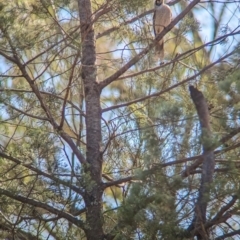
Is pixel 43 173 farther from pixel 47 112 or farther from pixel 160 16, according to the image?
pixel 160 16

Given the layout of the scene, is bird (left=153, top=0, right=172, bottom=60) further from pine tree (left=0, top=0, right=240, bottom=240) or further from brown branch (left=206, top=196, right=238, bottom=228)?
brown branch (left=206, top=196, right=238, bottom=228)

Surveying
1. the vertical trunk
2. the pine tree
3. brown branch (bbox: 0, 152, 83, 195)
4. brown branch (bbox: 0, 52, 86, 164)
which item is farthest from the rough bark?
brown branch (bbox: 0, 52, 86, 164)

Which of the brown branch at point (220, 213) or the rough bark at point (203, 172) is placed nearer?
the rough bark at point (203, 172)

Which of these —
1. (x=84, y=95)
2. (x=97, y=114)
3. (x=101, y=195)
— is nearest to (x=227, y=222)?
(x=101, y=195)

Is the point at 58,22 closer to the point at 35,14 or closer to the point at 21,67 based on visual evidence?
the point at 35,14

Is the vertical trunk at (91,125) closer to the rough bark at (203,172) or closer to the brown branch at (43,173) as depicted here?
the brown branch at (43,173)

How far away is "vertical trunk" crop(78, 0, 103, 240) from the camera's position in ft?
12.2

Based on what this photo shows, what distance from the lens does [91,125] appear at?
4137 mm

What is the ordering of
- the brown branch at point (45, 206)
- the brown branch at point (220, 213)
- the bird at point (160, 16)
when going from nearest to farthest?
the brown branch at point (220, 213) < the brown branch at point (45, 206) < the bird at point (160, 16)

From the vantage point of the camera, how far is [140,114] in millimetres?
4145

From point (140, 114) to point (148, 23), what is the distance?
2.36ft

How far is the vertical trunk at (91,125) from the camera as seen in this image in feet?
12.2

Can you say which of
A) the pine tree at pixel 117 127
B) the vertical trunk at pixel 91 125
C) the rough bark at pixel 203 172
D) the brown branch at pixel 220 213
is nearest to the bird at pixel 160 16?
the pine tree at pixel 117 127

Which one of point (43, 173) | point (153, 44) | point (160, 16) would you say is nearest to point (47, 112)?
point (43, 173)
